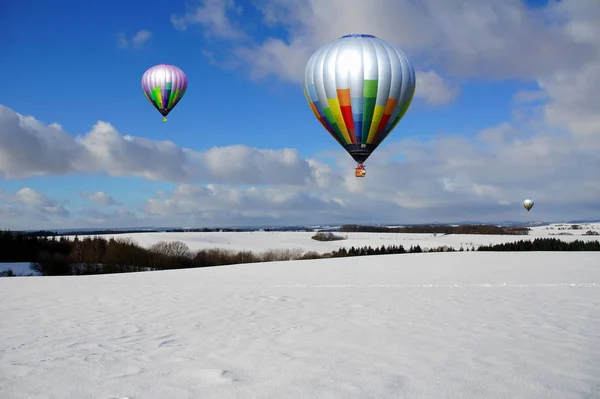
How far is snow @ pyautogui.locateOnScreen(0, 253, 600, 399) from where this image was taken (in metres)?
5.36

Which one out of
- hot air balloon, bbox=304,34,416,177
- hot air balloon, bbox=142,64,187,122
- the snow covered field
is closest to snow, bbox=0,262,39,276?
the snow covered field

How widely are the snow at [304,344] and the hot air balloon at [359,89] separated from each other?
35.8 ft

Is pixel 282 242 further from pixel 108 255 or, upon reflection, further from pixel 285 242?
pixel 108 255

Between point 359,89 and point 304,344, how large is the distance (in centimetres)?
1738

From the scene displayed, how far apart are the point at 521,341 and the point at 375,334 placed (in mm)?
2379

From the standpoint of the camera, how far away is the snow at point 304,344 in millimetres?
5359

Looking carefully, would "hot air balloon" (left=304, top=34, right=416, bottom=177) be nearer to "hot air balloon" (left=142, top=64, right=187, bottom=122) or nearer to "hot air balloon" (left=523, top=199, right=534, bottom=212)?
"hot air balloon" (left=142, top=64, right=187, bottom=122)

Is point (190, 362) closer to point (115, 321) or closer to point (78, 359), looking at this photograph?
point (78, 359)

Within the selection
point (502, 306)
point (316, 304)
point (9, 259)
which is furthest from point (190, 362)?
point (9, 259)

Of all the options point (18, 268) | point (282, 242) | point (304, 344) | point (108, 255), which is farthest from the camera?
point (282, 242)

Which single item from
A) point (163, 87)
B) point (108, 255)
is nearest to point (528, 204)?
point (163, 87)

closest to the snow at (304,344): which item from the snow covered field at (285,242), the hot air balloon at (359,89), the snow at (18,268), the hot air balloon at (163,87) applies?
the hot air balloon at (359,89)

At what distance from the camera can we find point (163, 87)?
39.5 m

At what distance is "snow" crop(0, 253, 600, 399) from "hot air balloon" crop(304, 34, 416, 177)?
35.8 feet
